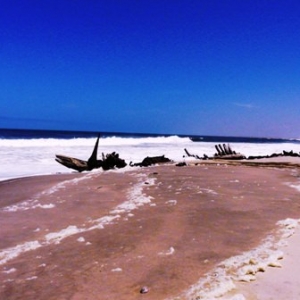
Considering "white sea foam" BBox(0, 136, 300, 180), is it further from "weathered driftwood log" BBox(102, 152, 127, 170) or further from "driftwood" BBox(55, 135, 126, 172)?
"weathered driftwood log" BBox(102, 152, 127, 170)

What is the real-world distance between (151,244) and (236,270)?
112 centimetres

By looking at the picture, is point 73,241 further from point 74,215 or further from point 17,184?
point 17,184

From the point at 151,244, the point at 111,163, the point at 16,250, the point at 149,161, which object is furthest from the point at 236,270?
the point at 149,161

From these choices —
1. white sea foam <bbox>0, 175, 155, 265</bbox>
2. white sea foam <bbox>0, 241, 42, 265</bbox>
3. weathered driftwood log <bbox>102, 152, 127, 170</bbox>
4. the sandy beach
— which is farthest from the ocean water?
white sea foam <bbox>0, 241, 42, 265</bbox>

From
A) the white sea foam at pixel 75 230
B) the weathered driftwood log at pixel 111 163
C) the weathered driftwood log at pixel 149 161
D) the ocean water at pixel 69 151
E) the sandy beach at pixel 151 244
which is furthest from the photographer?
the ocean water at pixel 69 151

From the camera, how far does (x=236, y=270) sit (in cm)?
287

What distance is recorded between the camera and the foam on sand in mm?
2469

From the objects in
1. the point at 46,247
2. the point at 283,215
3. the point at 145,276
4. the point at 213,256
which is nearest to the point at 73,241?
the point at 46,247

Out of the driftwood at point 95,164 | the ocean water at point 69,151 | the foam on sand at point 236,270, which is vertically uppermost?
the foam on sand at point 236,270

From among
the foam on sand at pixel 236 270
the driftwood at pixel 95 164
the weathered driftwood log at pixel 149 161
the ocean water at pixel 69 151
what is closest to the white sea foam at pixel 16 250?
the foam on sand at pixel 236 270

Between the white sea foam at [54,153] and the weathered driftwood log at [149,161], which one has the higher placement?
the weathered driftwood log at [149,161]

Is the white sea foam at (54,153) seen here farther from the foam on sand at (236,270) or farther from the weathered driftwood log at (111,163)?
the foam on sand at (236,270)

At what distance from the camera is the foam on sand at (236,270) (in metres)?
2.47

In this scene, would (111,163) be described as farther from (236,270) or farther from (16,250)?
(236,270)
